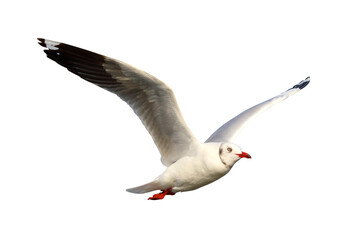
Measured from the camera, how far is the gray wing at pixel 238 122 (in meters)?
8.97

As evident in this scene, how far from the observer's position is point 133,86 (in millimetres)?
8234

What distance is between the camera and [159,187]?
28.3ft

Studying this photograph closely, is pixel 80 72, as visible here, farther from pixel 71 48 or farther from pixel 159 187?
pixel 159 187

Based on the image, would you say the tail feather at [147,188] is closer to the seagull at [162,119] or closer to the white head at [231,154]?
the seagull at [162,119]

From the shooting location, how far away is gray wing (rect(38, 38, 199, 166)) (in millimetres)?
8133

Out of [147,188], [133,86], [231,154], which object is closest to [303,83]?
[231,154]

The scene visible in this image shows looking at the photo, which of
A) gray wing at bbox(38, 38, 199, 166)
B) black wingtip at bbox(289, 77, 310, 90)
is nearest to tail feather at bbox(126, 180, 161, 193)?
gray wing at bbox(38, 38, 199, 166)

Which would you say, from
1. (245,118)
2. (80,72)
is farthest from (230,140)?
(80,72)

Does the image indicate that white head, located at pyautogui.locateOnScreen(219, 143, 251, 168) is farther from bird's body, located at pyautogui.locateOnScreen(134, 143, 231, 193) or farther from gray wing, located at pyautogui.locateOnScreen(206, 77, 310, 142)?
gray wing, located at pyautogui.locateOnScreen(206, 77, 310, 142)

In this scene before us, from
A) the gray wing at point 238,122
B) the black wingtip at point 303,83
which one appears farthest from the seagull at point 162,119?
the black wingtip at point 303,83

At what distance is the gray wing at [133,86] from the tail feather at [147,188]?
0.50m

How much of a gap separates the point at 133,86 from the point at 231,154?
46.5 inches

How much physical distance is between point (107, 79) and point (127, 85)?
21 centimetres

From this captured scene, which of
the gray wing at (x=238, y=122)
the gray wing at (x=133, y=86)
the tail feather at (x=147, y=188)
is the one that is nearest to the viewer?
the gray wing at (x=133, y=86)
